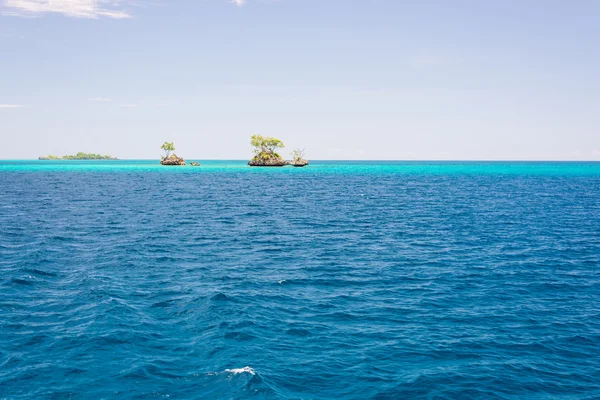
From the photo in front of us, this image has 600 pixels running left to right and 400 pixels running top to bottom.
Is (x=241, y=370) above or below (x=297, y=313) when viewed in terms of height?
below

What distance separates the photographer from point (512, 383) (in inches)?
611

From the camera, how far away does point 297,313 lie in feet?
72.2

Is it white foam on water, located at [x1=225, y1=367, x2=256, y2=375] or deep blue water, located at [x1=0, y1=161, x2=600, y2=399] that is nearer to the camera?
deep blue water, located at [x1=0, y1=161, x2=600, y2=399]

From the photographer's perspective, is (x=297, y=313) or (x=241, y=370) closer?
(x=241, y=370)

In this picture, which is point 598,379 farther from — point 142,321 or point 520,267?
point 142,321

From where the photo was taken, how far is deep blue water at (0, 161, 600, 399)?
15.3 metres

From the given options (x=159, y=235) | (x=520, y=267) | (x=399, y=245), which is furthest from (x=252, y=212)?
(x=520, y=267)

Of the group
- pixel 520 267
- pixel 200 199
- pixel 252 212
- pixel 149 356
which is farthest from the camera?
pixel 200 199

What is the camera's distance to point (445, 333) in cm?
1964

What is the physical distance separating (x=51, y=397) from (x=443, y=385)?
13.7 metres

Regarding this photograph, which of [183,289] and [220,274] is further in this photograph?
[220,274]

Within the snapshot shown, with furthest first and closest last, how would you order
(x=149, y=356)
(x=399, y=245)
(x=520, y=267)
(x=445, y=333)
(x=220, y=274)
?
(x=399, y=245) < (x=520, y=267) < (x=220, y=274) < (x=445, y=333) < (x=149, y=356)

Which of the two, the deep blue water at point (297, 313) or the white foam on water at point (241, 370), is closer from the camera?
the deep blue water at point (297, 313)

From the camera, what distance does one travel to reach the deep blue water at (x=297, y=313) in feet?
50.1
